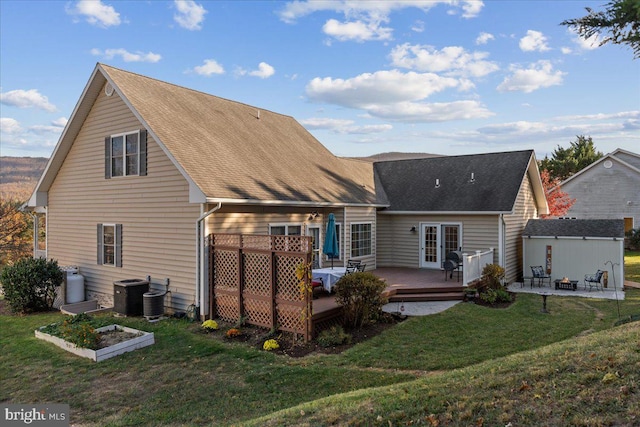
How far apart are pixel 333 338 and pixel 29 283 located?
9693mm

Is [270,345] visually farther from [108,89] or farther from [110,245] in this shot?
[108,89]

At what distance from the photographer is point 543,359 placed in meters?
5.21

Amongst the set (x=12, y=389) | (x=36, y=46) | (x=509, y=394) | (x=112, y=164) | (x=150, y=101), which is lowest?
(x=12, y=389)

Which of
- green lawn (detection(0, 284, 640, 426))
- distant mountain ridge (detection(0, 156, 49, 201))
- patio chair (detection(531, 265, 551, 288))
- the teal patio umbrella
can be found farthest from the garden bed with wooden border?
distant mountain ridge (detection(0, 156, 49, 201))

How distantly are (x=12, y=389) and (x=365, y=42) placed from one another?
16.9 m

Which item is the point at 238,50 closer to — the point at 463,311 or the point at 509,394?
the point at 463,311

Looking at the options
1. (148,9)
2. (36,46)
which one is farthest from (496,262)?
(36,46)

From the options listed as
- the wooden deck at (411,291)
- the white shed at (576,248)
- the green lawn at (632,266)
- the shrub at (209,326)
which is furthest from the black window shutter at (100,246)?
the green lawn at (632,266)

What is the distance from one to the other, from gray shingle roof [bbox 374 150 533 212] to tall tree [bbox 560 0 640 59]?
851 centimetres

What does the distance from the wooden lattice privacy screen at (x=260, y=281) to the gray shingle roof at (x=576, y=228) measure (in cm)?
1150

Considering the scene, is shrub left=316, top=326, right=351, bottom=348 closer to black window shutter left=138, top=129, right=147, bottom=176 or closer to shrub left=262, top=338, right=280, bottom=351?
shrub left=262, top=338, right=280, bottom=351

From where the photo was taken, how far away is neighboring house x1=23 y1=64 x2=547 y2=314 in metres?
11.0

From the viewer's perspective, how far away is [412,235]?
17.2m

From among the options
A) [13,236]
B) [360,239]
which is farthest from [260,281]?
[13,236]
